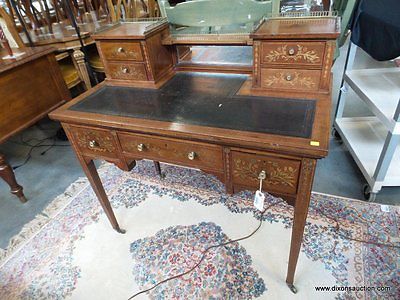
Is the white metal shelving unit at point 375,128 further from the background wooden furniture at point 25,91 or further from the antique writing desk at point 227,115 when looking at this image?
the background wooden furniture at point 25,91

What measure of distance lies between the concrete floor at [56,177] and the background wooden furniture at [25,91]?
12cm

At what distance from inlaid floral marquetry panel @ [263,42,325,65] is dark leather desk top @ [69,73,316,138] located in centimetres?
13

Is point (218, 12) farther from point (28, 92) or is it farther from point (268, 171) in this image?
point (28, 92)

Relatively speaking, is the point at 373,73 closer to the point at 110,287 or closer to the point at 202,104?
the point at 202,104

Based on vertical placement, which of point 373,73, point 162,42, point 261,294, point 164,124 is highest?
point 162,42

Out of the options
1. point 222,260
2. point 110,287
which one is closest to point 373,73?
point 222,260

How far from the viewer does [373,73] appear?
1642 millimetres

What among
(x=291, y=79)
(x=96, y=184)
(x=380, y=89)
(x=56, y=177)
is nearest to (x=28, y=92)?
(x=56, y=177)

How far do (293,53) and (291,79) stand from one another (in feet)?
0.28

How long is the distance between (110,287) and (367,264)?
111 centimetres

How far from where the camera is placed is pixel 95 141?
1036 millimetres

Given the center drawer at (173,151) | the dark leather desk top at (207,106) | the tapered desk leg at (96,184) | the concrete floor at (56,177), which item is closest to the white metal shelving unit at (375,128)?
the concrete floor at (56,177)

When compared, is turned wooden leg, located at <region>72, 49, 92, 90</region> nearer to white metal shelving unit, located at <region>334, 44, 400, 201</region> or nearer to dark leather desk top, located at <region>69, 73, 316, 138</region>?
dark leather desk top, located at <region>69, 73, 316, 138</region>

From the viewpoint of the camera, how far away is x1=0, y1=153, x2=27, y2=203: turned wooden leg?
152 cm
